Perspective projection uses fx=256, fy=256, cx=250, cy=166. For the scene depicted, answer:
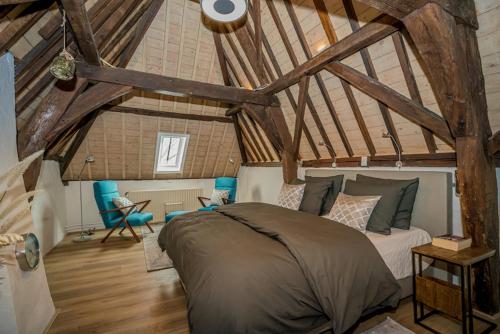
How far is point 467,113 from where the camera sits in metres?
1.88

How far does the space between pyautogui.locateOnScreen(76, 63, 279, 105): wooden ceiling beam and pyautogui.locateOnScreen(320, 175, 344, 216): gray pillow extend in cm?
152

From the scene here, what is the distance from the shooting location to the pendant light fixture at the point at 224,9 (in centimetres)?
199

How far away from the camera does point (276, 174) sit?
515 centimetres

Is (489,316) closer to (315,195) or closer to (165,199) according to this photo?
(315,195)

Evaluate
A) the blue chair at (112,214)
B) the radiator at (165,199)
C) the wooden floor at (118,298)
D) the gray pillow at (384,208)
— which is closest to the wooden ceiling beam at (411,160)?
the gray pillow at (384,208)

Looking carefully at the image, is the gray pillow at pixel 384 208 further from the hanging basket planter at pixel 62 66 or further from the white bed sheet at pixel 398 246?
the hanging basket planter at pixel 62 66

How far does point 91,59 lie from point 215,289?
2.57m

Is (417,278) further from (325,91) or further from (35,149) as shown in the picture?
(35,149)

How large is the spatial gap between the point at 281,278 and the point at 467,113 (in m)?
1.80

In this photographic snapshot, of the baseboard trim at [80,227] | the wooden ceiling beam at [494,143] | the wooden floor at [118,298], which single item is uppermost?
the wooden ceiling beam at [494,143]

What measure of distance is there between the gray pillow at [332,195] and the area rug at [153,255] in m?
2.07

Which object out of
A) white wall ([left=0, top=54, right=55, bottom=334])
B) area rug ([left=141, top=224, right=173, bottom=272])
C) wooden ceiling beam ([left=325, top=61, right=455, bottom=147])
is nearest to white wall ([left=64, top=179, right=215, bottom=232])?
area rug ([left=141, top=224, right=173, bottom=272])

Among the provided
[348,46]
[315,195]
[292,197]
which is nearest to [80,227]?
[292,197]

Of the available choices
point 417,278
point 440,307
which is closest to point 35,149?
point 417,278
